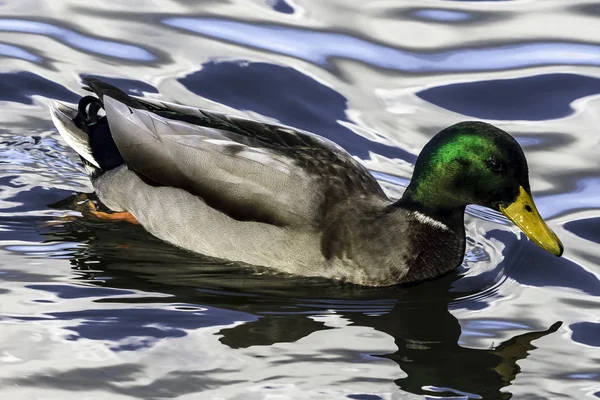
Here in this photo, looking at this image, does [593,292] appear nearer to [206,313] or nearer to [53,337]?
[206,313]

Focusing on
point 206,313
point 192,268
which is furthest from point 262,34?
point 206,313

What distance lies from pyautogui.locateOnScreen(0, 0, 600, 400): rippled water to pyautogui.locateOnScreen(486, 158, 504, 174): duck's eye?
2.59 feet

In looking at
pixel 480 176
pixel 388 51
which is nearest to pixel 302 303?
pixel 480 176

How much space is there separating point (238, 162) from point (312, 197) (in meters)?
0.50

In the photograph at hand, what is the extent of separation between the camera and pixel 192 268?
7.04m

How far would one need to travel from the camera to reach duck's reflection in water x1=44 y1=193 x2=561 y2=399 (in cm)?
596

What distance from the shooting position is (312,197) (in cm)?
691

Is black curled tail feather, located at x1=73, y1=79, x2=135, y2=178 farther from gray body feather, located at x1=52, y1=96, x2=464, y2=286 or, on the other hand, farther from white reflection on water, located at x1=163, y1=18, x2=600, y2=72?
white reflection on water, located at x1=163, y1=18, x2=600, y2=72

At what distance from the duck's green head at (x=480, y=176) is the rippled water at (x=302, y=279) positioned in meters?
0.48

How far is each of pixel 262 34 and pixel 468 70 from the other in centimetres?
191

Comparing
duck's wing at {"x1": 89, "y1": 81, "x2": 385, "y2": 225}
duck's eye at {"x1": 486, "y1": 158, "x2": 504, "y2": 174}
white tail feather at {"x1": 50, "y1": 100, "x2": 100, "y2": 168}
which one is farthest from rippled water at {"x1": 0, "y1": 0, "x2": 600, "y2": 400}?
duck's eye at {"x1": 486, "y1": 158, "x2": 504, "y2": 174}

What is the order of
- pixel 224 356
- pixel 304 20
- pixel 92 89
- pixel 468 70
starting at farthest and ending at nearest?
1. pixel 304 20
2. pixel 468 70
3. pixel 92 89
4. pixel 224 356

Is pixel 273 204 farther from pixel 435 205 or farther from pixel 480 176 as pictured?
pixel 480 176

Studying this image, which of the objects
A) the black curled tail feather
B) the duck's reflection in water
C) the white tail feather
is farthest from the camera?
the white tail feather
